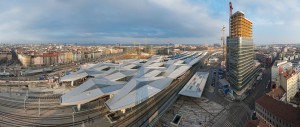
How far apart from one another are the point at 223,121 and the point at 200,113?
4235mm

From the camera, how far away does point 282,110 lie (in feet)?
103

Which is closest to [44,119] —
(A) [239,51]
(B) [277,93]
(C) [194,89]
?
(C) [194,89]

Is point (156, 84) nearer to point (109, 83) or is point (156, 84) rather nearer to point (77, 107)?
point (109, 83)

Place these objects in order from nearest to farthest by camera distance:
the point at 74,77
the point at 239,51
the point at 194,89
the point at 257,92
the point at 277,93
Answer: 1. the point at 277,93
2. the point at 194,89
3. the point at 239,51
4. the point at 257,92
5. the point at 74,77

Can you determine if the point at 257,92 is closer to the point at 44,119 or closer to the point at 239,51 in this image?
the point at 239,51

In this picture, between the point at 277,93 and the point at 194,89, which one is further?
the point at 194,89

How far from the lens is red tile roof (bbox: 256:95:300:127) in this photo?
29.0 meters

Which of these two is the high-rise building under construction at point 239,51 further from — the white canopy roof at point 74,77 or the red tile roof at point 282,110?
the white canopy roof at point 74,77

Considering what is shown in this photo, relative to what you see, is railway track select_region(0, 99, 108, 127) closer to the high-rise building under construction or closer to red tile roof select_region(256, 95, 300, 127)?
red tile roof select_region(256, 95, 300, 127)

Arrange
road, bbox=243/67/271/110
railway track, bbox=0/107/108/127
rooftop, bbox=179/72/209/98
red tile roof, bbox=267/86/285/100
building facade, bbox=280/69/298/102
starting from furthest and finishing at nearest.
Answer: building facade, bbox=280/69/298/102 < road, bbox=243/67/271/110 < rooftop, bbox=179/72/209/98 < red tile roof, bbox=267/86/285/100 < railway track, bbox=0/107/108/127

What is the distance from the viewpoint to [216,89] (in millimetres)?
56344

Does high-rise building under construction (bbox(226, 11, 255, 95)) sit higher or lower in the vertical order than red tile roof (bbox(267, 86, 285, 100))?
higher

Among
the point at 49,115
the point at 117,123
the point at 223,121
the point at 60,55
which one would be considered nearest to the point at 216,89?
the point at 223,121

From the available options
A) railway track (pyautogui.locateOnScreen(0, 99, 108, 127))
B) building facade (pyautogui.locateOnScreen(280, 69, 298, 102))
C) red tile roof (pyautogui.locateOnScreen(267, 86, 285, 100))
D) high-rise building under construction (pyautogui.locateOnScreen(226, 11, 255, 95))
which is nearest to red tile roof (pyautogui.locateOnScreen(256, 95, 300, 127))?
red tile roof (pyautogui.locateOnScreen(267, 86, 285, 100))
